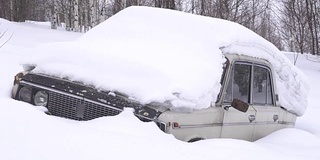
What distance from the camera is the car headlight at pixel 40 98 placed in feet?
12.6

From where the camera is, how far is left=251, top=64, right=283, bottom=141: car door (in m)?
4.77

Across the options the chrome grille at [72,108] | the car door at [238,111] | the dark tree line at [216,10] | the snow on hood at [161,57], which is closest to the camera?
the chrome grille at [72,108]

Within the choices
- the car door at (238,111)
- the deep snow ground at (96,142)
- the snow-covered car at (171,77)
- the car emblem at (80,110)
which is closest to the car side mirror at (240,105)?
the snow-covered car at (171,77)

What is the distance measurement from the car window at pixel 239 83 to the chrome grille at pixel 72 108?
147 centimetres

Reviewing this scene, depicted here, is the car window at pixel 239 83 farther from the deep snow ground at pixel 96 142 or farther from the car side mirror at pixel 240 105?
the deep snow ground at pixel 96 142

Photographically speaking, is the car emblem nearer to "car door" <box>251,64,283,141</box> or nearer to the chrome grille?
the chrome grille

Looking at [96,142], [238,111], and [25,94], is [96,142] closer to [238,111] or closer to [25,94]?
[25,94]

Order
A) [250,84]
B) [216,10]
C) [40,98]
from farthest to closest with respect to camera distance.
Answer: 1. [216,10]
2. [250,84]
3. [40,98]

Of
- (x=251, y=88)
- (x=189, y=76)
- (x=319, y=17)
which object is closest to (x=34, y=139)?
(x=189, y=76)

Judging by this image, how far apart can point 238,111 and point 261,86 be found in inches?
28.0

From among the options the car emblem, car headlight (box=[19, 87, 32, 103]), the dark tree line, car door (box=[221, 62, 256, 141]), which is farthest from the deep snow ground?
the dark tree line

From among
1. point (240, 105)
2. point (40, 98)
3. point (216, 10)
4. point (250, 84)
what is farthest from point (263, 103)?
point (216, 10)

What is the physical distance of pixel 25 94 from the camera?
393cm

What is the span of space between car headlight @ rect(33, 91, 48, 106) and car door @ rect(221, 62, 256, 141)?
190 centimetres
